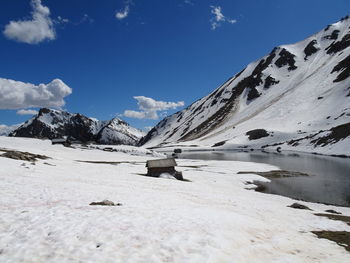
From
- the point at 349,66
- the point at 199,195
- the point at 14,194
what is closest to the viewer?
the point at 14,194

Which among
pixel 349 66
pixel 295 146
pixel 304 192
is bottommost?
pixel 304 192

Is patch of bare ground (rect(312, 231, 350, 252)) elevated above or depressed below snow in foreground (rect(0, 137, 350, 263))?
below

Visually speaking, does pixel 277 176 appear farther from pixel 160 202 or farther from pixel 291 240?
pixel 291 240

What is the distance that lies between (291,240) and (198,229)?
472 cm

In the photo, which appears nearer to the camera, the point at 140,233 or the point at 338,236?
the point at 140,233

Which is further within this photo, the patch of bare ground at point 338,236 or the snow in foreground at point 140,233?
the patch of bare ground at point 338,236

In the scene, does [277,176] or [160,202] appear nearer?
[160,202]

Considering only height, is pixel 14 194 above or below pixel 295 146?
below

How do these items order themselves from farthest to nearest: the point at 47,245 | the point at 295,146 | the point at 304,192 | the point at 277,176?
1. the point at 295,146
2. the point at 277,176
3. the point at 304,192
4. the point at 47,245

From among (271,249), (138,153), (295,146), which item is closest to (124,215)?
(271,249)

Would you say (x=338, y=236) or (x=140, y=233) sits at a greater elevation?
(x=140, y=233)

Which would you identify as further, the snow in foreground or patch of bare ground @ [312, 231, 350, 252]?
patch of bare ground @ [312, 231, 350, 252]

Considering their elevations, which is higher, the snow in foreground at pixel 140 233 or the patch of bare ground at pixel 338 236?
the snow in foreground at pixel 140 233

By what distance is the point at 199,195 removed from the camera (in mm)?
28797
